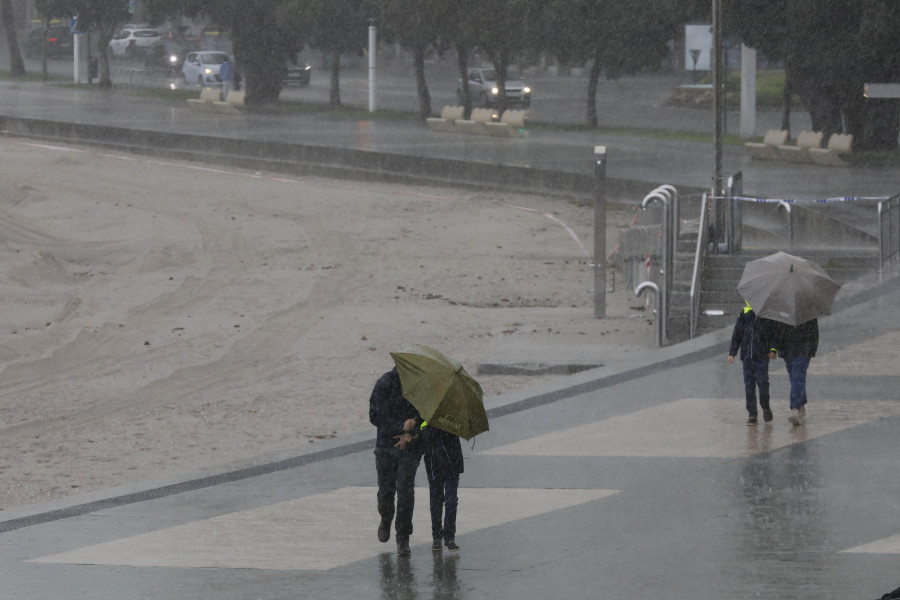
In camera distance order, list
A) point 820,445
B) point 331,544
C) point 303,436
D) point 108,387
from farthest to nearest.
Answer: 1. point 108,387
2. point 303,436
3. point 820,445
4. point 331,544

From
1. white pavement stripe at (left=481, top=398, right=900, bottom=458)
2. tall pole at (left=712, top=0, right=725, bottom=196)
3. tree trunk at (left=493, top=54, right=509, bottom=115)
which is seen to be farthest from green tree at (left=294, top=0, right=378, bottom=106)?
white pavement stripe at (left=481, top=398, right=900, bottom=458)

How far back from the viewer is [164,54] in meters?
70.6

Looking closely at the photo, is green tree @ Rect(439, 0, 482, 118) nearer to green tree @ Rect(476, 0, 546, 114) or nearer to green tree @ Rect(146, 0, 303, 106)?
green tree @ Rect(476, 0, 546, 114)

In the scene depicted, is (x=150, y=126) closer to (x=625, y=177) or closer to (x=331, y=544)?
(x=625, y=177)

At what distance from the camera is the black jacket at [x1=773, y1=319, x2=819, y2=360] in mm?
11602

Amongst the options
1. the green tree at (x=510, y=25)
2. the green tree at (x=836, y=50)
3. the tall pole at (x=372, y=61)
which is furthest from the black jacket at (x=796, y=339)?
the tall pole at (x=372, y=61)

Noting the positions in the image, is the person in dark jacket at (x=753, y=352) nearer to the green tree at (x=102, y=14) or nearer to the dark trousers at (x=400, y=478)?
the dark trousers at (x=400, y=478)

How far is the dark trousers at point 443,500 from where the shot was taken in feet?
28.3

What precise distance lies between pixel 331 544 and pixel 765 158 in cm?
2650

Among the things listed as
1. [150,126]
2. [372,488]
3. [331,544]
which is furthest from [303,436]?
[150,126]

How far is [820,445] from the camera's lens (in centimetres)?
1124

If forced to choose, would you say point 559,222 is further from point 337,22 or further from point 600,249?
point 337,22

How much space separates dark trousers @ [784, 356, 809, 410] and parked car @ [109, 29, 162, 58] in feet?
212

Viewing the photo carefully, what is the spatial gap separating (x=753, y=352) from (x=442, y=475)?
160 inches
